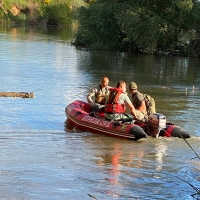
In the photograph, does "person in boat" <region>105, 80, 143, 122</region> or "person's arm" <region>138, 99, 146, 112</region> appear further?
"person's arm" <region>138, 99, 146, 112</region>

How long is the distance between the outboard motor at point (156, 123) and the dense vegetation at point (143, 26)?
22.5m

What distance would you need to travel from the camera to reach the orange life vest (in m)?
11.0

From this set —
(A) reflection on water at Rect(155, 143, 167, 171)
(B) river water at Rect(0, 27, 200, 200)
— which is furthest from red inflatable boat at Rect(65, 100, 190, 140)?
(A) reflection on water at Rect(155, 143, 167, 171)

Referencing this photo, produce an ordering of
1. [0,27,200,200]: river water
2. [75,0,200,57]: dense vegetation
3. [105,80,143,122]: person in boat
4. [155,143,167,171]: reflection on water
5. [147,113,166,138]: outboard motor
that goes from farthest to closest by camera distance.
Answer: [75,0,200,57]: dense vegetation < [105,80,143,122]: person in boat < [147,113,166,138]: outboard motor < [155,143,167,171]: reflection on water < [0,27,200,200]: river water

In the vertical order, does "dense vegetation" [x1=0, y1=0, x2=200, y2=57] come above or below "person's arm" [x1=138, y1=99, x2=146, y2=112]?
above

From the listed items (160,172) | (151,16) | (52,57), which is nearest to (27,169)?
(160,172)

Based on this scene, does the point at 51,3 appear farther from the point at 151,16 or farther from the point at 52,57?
the point at 52,57

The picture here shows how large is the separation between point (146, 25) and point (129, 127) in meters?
23.4

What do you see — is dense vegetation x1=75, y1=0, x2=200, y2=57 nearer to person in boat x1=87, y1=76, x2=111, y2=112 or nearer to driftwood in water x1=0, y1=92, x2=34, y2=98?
driftwood in water x1=0, y1=92, x2=34, y2=98

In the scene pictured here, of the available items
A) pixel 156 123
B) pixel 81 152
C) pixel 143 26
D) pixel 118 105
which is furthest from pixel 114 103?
pixel 143 26

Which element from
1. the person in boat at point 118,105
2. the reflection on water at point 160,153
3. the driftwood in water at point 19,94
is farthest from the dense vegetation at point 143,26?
the reflection on water at point 160,153

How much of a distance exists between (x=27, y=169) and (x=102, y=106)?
404 cm

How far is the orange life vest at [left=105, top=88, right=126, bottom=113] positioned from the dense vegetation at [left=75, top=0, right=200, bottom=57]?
22.2 m

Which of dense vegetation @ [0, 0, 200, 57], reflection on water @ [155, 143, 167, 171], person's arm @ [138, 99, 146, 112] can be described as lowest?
reflection on water @ [155, 143, 167, 171]
